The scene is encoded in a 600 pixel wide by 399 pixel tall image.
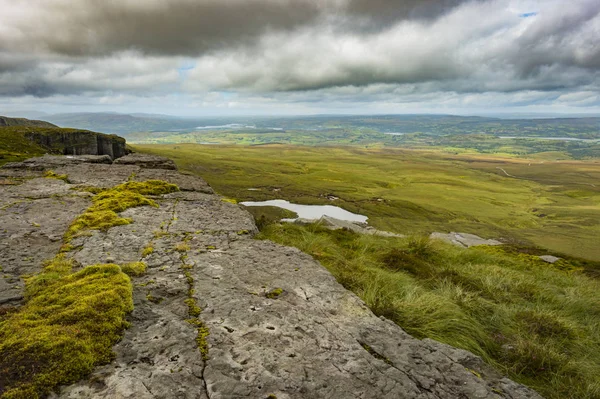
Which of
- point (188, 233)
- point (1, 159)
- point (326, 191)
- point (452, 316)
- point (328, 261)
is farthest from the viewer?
point (326, 191)

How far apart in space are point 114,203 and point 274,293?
8.72 m

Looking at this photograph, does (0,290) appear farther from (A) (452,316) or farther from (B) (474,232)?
(B) (474,232)

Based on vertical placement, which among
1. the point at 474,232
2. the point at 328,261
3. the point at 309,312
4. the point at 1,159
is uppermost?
the point at 1,159

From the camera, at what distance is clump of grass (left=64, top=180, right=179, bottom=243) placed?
998cm

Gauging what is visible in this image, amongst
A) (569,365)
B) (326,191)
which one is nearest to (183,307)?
(569,365)

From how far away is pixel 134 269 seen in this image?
7227 mm

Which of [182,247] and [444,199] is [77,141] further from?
[444,199]

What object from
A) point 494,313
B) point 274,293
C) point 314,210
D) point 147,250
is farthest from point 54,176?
point 314,210

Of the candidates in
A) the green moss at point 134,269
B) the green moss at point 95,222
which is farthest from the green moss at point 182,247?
the green moss at point 95,222

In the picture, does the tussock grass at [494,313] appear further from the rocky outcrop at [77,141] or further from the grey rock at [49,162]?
the rocky outcrop at [77,141]

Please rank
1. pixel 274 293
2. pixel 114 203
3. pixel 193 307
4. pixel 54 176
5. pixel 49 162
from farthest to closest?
pixel 49 162 < pixel 54 176 < pixel 114 203 < pixel 274 293 < pixel 193 307

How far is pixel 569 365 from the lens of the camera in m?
6.34

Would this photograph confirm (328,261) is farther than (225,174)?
No

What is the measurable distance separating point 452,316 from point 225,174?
490 ft
